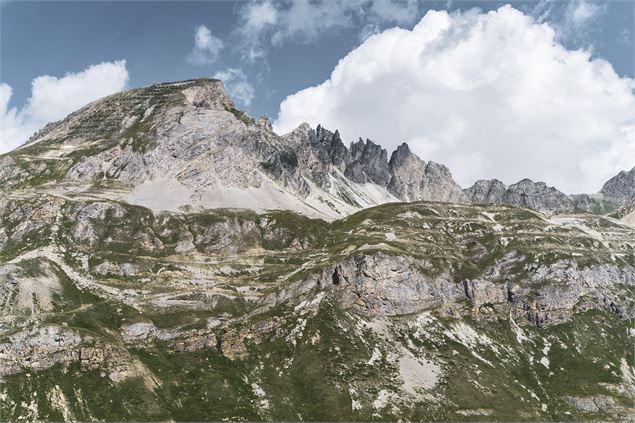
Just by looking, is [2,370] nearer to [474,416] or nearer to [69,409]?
[69,409]

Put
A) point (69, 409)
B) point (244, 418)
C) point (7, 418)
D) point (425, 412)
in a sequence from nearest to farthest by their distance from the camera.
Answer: point (7, 418), point (69, 409), point (244, 418), point (425, 412)

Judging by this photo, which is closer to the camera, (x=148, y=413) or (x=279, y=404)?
(x=148, y=413)

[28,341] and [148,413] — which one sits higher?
[28,341]

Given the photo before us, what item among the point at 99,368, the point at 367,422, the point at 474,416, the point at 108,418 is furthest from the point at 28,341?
the point at 474,416

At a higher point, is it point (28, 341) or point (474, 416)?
point (28, 341)

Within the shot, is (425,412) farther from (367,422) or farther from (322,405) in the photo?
(322,405)

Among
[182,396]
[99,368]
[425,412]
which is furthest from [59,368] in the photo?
[425,412]

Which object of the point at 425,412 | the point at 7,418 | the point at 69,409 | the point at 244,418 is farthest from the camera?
the point at 425,412

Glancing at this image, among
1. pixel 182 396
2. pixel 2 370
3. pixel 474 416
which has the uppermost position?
pixel 2 370

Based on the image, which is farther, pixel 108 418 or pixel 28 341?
pixel 28 341
